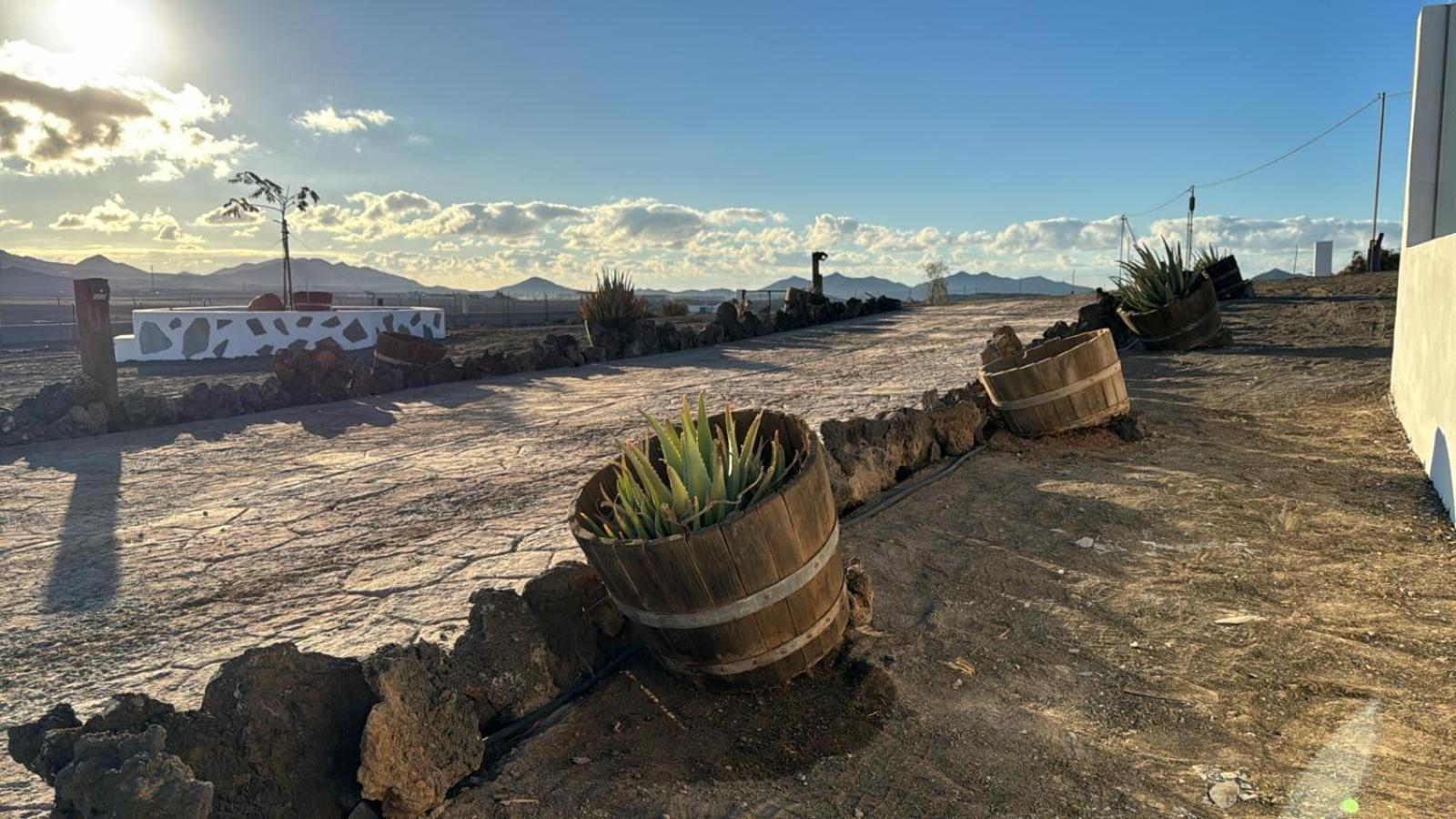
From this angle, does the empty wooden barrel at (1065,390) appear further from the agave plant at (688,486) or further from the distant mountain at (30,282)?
the distant mountain at (30,282)

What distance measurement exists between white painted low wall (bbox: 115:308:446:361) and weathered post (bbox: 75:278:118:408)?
6.25m

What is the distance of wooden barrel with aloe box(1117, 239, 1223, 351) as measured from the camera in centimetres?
1014

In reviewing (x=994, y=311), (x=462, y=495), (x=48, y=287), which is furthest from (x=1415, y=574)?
(x=48, y=287)

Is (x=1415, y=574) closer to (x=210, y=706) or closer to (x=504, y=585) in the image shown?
(x=504, y=585)

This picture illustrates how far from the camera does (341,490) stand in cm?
556

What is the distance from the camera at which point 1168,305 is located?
10039mm

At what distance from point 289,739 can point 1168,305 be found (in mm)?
10362

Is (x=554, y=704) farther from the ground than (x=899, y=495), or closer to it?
closer to it

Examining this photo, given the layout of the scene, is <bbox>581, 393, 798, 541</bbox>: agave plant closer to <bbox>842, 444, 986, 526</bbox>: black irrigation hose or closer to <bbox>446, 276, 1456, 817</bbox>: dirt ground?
<bbox>446, 276, 1456, 817</bbox>: dirt ground

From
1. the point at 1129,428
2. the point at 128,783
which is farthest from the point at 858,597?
the point at 1129,428

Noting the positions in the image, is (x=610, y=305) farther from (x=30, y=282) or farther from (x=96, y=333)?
(x=30, y=282)

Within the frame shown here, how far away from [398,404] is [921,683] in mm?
7596

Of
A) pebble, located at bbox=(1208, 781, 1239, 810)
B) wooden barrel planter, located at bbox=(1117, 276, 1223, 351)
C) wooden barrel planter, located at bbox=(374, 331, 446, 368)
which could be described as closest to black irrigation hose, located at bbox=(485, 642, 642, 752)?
pebble, located at bbox=(1208, 781, 1239, 810)

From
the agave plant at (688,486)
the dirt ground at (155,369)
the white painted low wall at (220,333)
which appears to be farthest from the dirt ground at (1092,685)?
the white painted low wall at (220,333)
